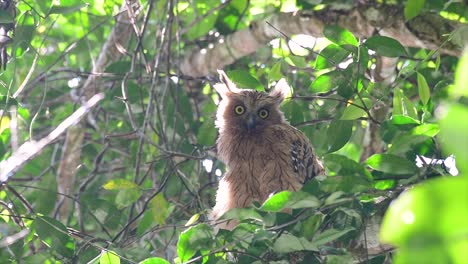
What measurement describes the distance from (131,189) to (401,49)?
1667 millimetres

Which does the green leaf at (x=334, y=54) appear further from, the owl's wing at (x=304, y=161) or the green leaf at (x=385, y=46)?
the owl's wing at (x=304, y=161)

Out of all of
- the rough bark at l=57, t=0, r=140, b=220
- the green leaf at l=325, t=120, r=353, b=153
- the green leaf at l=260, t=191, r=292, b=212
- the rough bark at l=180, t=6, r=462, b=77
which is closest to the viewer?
the green leaf at l=260, t=191, r=292, b=212

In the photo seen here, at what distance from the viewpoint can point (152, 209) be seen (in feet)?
12.9

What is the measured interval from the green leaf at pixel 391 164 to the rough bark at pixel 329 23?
49.9 inches

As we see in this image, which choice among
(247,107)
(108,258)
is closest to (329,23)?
(247,107)

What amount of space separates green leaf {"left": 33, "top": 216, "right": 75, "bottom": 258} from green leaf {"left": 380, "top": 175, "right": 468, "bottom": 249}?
8.74 feet

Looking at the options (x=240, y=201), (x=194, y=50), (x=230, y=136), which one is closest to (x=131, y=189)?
(x=240, y=201)

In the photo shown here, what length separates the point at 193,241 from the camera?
2.65 metres

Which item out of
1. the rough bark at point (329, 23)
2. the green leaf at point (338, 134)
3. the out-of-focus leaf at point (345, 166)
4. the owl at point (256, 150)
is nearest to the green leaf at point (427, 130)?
the out-of-focus leaf at point (345, 166)

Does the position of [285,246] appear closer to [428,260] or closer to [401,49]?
[401,49]

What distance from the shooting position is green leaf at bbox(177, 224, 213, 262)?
263 centimetres

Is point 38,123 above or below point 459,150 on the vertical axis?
below

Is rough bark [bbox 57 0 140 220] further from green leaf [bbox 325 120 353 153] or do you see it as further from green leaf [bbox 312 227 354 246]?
green leaf [bbox 312 227 354 246]

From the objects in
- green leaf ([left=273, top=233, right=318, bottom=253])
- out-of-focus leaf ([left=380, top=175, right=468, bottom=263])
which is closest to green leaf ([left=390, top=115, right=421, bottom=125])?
green leaf ([left=273, top=233, right=318, bottom=253])
